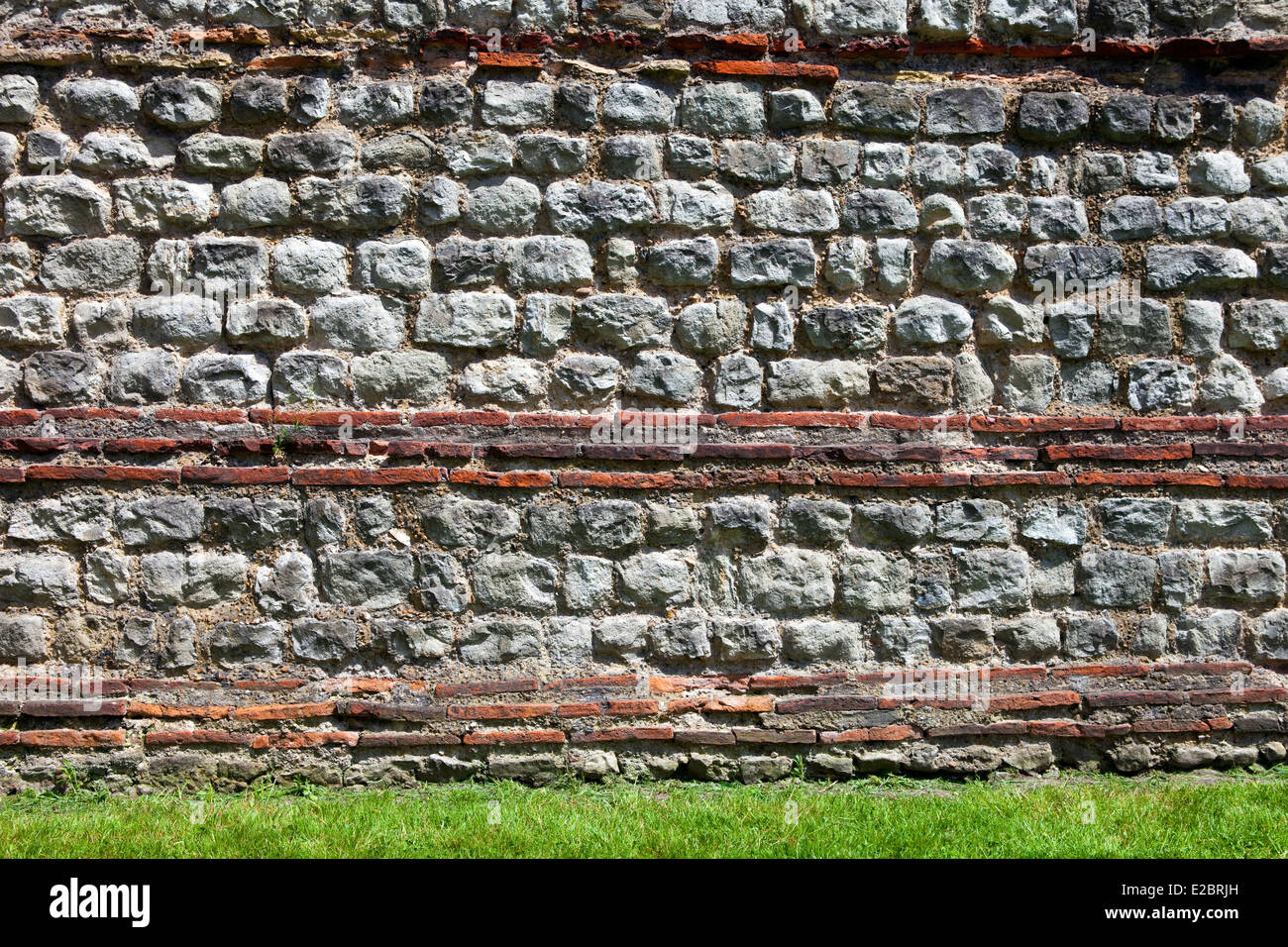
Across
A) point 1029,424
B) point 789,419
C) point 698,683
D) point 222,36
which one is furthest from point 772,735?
point 222,36

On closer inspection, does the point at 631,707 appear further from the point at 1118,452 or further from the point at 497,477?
the point at 1118,452

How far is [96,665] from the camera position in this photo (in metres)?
4.16

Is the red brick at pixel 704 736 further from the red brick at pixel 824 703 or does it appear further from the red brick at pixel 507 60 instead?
the red brick at pixel 507 60

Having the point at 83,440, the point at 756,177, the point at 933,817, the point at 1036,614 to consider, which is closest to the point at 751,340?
the point at 756,177

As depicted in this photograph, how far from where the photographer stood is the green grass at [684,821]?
359cm

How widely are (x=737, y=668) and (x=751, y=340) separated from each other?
1427mm

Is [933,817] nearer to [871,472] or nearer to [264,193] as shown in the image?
[871,472]

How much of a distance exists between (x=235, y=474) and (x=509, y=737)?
1606 millimetres

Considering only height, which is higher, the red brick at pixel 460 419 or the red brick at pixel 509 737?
the red brick at pixel 460 419

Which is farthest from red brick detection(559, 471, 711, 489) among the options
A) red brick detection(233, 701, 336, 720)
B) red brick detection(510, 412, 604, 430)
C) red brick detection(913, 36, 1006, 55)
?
red brick detection(913, 36, 1006, 55)

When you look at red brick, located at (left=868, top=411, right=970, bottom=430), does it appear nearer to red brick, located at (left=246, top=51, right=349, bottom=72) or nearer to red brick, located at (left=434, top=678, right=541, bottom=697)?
red brick, located at (left=434, top=678, right=541, bottom=697)

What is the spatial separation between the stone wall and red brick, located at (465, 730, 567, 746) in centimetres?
2

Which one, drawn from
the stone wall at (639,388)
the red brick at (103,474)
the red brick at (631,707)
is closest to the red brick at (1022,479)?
the stone wall at (639,388)

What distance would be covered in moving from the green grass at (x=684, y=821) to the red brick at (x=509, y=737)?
0.18 meters
